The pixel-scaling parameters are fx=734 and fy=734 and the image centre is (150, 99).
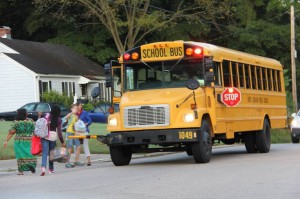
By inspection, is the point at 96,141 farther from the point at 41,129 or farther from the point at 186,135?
the point at 186,135

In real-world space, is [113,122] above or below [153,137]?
above

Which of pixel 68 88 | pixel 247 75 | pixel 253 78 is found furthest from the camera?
pixel 68 88

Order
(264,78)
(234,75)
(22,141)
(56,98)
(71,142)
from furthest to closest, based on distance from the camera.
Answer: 1. (56,98)
2. (264,78)
3. (234,75)
4. (71,142)
5. (22,141)

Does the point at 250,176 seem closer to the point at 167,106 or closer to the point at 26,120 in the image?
the point at 167,106

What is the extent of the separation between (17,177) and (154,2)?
3890 cm

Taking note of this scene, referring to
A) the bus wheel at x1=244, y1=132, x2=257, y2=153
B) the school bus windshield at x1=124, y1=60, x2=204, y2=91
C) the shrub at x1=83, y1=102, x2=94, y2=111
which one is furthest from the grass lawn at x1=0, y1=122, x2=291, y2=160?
the shrub at x1=83, y1=102, x2=94, y2=111

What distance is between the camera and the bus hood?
56.5ft

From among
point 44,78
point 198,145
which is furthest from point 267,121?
point 44,78

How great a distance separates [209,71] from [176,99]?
4.38 feet

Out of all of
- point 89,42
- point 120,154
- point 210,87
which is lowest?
point 120,154

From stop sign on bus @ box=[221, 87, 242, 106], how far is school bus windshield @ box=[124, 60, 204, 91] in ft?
3.34

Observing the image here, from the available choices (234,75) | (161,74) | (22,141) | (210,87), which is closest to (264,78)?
(234,75)

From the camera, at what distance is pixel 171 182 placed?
1384cm

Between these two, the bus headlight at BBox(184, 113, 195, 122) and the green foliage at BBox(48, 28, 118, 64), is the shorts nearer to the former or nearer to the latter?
the bus headlight at BBox(184, 113, 195, 122)
